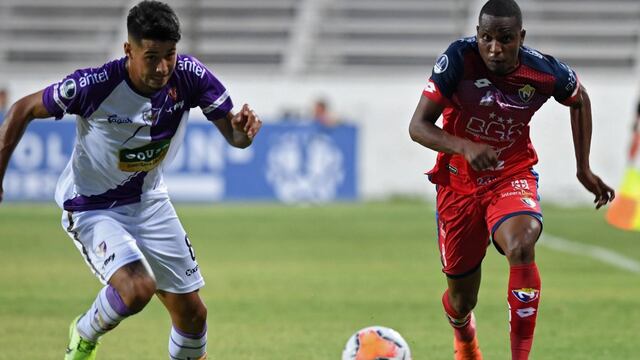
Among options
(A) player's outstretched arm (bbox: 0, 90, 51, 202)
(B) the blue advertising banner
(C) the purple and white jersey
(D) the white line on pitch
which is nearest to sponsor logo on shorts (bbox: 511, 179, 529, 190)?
(C) the purple and white jersey

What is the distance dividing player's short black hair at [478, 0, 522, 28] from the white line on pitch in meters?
7.44

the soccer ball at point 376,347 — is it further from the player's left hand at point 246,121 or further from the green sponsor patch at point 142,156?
the green sponsor patch at point 142,156

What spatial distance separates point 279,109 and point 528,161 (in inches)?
725

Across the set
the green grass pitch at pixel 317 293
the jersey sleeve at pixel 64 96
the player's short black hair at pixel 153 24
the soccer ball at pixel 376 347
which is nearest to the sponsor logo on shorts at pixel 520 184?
the soccer ball at pixel 376 347

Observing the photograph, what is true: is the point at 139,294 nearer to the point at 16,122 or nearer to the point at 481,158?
the point at 16,122

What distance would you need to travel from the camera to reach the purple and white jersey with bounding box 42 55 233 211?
6.34 m

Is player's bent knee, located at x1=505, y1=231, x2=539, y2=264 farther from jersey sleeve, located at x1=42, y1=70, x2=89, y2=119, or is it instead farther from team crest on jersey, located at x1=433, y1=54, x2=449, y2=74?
jersey sleeve, located at x1=42, y1=70, x2=89, y2=119

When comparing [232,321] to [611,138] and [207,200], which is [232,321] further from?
[611,138]

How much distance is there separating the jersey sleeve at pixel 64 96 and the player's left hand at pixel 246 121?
2.69ft

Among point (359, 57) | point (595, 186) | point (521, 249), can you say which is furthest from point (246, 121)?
point (359, 57)

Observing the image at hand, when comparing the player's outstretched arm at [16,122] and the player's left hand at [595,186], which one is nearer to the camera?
the player's outstretched arm at [16,122]

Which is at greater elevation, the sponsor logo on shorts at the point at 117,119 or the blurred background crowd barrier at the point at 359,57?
the sponsor logo on shorts at the point at 117,119

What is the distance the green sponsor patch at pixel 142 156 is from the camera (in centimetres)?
652

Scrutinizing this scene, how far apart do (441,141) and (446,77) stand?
455mm
